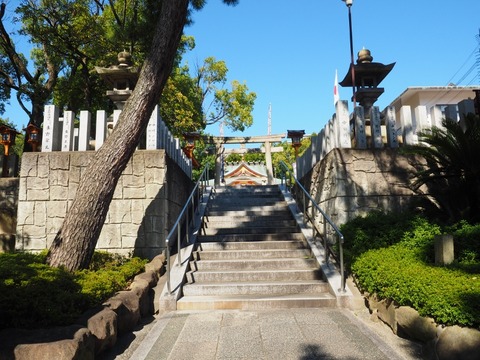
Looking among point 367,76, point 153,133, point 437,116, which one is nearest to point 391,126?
point 437,116

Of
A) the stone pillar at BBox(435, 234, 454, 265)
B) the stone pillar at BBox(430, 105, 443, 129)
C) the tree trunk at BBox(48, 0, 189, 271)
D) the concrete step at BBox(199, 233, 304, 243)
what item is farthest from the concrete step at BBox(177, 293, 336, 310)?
the stone pillar at BBox(430, 105, 443, 129)

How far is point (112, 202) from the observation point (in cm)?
664

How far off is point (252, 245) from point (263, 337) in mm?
2988


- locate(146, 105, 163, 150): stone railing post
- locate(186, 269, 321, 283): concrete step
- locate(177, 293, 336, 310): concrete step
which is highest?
locate(146, 105, 163, 150): stone railing post

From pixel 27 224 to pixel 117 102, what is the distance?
139 inches

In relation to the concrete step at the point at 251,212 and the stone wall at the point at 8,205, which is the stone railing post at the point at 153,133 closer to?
the concrete step at the point at 251,212

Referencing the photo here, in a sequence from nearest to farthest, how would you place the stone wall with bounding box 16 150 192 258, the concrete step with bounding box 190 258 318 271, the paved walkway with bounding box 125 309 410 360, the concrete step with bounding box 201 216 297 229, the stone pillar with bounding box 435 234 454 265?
1. the paved walkway with bounding box 125 309 410 360
2. the stone pillar with bounding box 435 234 454 265
3. the concrete step with bounding box 190 258 318 271
4. the stone wall with bounding box 16 150 192 258
5. the concrete step with bounding box 201 216 297 229

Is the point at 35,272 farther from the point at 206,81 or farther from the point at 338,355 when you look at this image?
the point at 206,81

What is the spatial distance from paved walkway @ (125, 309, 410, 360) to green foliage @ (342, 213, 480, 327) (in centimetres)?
61

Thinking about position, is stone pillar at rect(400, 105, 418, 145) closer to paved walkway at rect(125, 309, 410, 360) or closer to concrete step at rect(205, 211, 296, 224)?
concrete step at rect(205, 211, 296, 224)

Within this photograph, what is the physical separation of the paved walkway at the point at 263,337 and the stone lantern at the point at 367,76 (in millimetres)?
6071

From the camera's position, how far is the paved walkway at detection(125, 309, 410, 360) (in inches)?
145

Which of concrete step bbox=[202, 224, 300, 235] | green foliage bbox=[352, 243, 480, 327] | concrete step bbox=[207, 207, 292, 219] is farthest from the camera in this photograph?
concrete step bbox=[207, 207, 292, 219]

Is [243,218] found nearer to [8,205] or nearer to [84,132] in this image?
[84,132]
